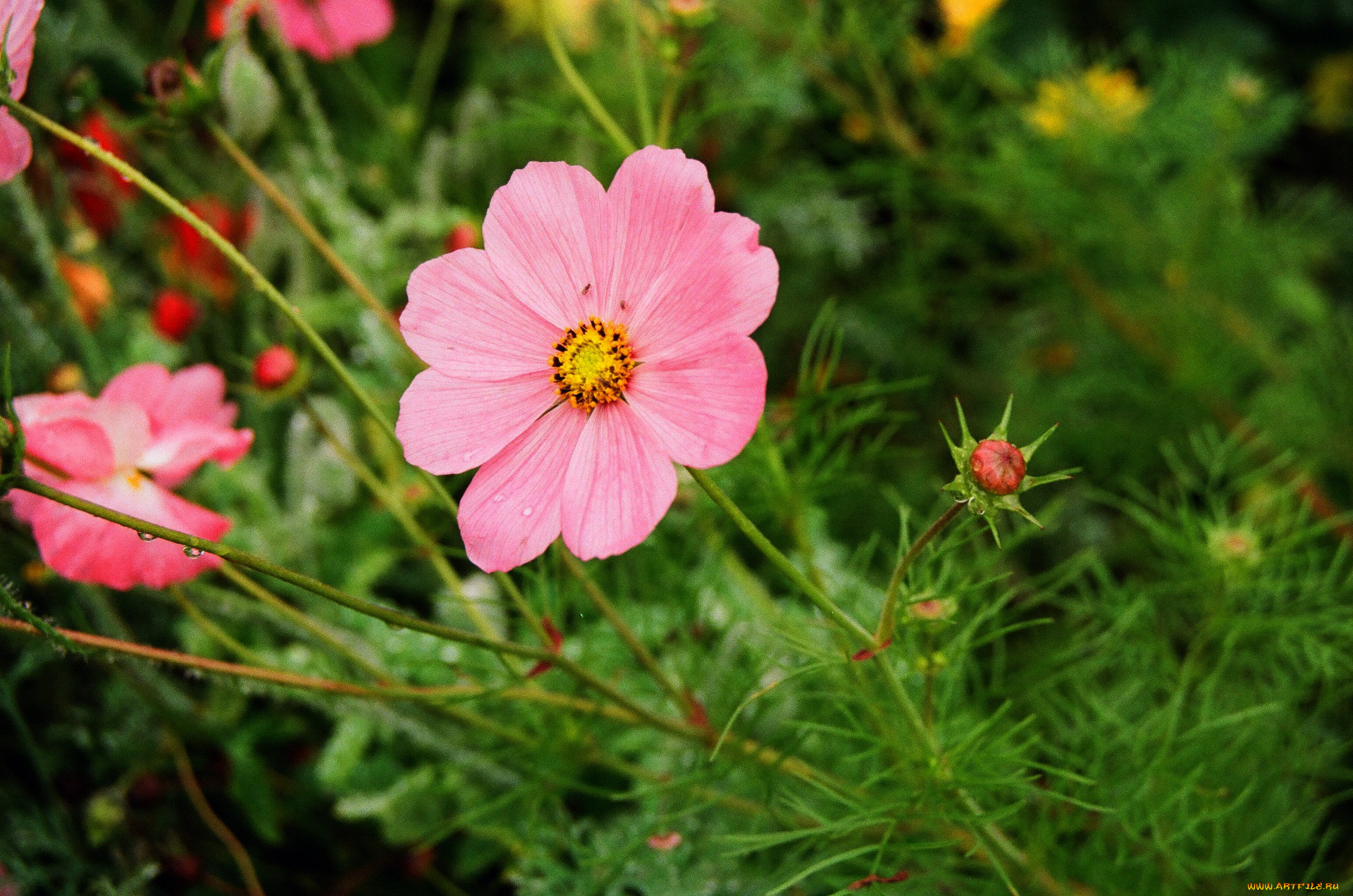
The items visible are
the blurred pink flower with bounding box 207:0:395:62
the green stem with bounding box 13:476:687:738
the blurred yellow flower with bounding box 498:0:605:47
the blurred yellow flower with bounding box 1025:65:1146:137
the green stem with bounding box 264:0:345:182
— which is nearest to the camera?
the green stem with bounding box 13:476:687:738

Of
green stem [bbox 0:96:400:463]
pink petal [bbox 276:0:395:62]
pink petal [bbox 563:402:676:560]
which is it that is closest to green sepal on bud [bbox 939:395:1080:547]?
pink petal [bbox 563:402:676:560]

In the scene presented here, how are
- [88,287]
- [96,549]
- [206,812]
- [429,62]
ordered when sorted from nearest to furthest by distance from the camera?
[96,549], [206,812], [88,287], [429,62]

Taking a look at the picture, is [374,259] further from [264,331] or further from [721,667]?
[721,667]

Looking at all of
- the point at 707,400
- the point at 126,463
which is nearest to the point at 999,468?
the point at 707,400

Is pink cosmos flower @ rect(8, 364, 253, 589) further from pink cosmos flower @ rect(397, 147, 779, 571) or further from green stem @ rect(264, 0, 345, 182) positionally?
green stem @ rect(264, 0, 345, 182)

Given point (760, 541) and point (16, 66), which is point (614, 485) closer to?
point (760, 541)

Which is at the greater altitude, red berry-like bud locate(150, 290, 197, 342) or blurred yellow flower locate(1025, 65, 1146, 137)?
blurred yellow flower locate(1025, 65, 1146, 137)

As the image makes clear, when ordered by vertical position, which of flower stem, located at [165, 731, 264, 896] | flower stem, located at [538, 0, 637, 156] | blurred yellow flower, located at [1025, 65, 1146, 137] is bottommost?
flower stem, located at [165, 731, 264, 896]

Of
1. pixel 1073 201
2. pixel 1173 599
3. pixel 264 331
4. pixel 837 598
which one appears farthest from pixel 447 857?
pixel 1073 201
